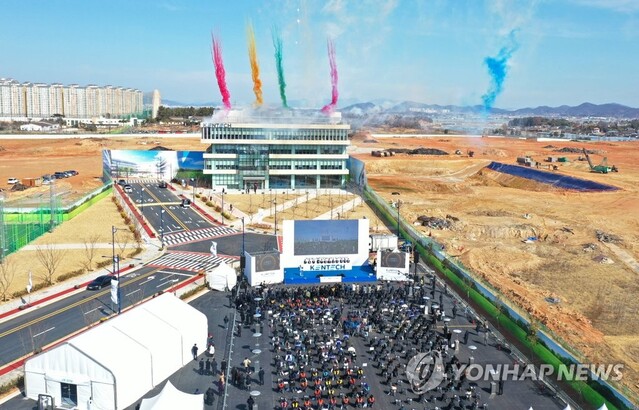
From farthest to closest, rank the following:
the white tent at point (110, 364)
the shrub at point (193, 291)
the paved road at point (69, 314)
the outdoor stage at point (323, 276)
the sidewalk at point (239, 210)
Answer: the sidewalk at point (239, 210), the outdoor stage at point (323, 276), the shrub at point (193, 291), the paved road at point (69, 314), the white tent at point (110, 364)

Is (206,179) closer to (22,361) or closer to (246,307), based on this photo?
(246,307)

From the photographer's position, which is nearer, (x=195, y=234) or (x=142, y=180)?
(x=195, y=234)

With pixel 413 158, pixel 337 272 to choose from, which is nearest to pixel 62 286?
pixel 337 272

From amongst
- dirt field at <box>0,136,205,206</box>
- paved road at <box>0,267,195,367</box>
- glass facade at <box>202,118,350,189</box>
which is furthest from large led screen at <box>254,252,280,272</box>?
glass facade at <box>202,118,350,189</box>

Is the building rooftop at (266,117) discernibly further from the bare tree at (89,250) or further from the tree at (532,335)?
the tree at (532,335)

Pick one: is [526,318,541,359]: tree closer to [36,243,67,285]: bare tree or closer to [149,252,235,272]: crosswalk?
[149,252,235,272]: crosswalk

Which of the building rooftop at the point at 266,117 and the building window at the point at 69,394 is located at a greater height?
the building rooftop at the point at 266,117

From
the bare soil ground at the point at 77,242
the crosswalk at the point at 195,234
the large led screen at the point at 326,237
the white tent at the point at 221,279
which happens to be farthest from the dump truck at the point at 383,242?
the bare soil ground at the point at 77,242

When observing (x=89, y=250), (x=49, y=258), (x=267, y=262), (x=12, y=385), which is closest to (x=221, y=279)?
(x=267, y=262)

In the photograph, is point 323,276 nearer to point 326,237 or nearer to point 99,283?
point 326,237
